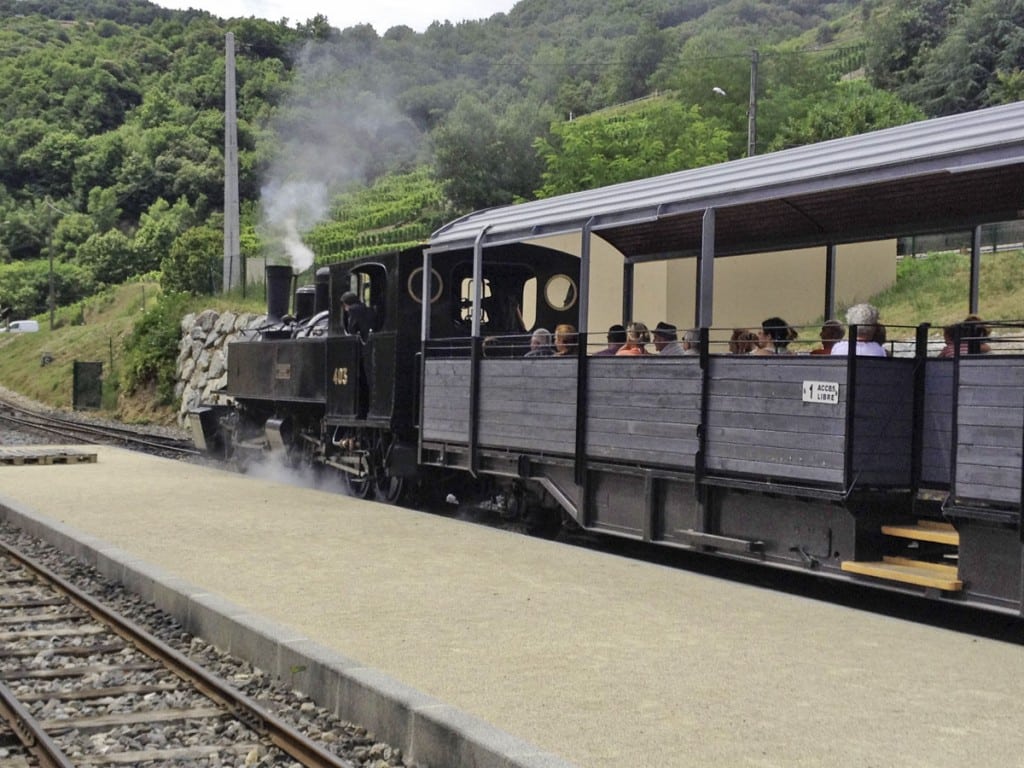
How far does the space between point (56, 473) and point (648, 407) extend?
10027mm

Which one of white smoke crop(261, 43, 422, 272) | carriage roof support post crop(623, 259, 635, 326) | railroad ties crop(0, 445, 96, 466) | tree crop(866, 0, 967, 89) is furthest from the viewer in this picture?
tree crop(866, 0, 967, 89)

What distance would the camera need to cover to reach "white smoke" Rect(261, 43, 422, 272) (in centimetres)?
3288

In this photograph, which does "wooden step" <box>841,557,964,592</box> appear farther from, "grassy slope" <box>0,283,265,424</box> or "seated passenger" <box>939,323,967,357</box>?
"grassy slope" <box>0,283,265,424</box>

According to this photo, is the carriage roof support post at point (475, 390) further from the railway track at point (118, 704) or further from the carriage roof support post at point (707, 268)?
the railway track at point (118, 704)

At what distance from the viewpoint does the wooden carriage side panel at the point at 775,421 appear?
7.42 m

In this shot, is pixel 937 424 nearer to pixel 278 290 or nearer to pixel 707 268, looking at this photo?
pixel 707 268

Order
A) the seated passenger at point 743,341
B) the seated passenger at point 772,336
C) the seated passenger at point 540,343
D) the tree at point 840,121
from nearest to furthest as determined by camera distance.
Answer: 1. the seated passenger at point 772,336
2. the seated passenger at point 743,341
3. the seated passenger at point 540,343
4. the tree at point 840,121

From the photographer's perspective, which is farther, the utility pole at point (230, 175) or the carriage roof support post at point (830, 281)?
the utility pole at point (230, 175)

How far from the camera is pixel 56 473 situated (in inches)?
632

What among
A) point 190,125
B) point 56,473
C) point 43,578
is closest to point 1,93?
point 190,125

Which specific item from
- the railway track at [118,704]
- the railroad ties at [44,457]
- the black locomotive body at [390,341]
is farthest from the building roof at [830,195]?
the railroad ties at [44,457]

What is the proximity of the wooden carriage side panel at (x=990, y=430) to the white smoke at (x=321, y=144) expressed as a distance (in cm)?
2115

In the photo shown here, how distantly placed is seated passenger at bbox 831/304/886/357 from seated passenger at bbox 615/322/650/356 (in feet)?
7.26

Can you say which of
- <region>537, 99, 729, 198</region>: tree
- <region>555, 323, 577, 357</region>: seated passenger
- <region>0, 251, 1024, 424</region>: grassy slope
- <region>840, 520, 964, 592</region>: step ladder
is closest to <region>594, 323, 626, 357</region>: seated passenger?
<region>555, 323, 577, 357</region>: seated passenger
